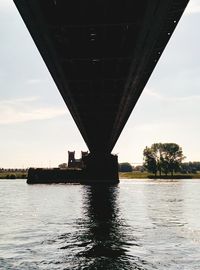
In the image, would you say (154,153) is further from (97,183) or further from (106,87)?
(106,87)

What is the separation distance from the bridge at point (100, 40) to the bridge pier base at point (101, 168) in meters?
42.2

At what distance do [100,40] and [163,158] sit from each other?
135m

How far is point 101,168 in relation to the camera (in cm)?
8100

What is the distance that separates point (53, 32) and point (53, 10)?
2.40m

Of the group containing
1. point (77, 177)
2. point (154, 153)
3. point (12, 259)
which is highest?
point (154, 153)

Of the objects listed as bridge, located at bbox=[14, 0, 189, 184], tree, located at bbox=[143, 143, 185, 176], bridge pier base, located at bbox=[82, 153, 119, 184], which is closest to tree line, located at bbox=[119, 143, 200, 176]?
tree, located at bbox=[143, 143, 185, 176]

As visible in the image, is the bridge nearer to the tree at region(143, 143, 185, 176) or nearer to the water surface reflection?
the water surface reflection

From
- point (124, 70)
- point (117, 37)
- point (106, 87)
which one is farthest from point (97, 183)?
point (117, 37)

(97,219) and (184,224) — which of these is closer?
(184,224)

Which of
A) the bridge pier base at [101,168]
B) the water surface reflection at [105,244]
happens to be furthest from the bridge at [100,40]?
the bridge pier base at [101,168]

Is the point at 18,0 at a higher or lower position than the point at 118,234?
higher

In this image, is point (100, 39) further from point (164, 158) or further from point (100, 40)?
point (164, 158)

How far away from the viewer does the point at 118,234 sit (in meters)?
18.4

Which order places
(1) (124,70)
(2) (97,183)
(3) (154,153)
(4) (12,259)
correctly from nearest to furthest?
(4) (12,259) < (1) (124,70) < (2) (97,183) < (3) (154,153)
